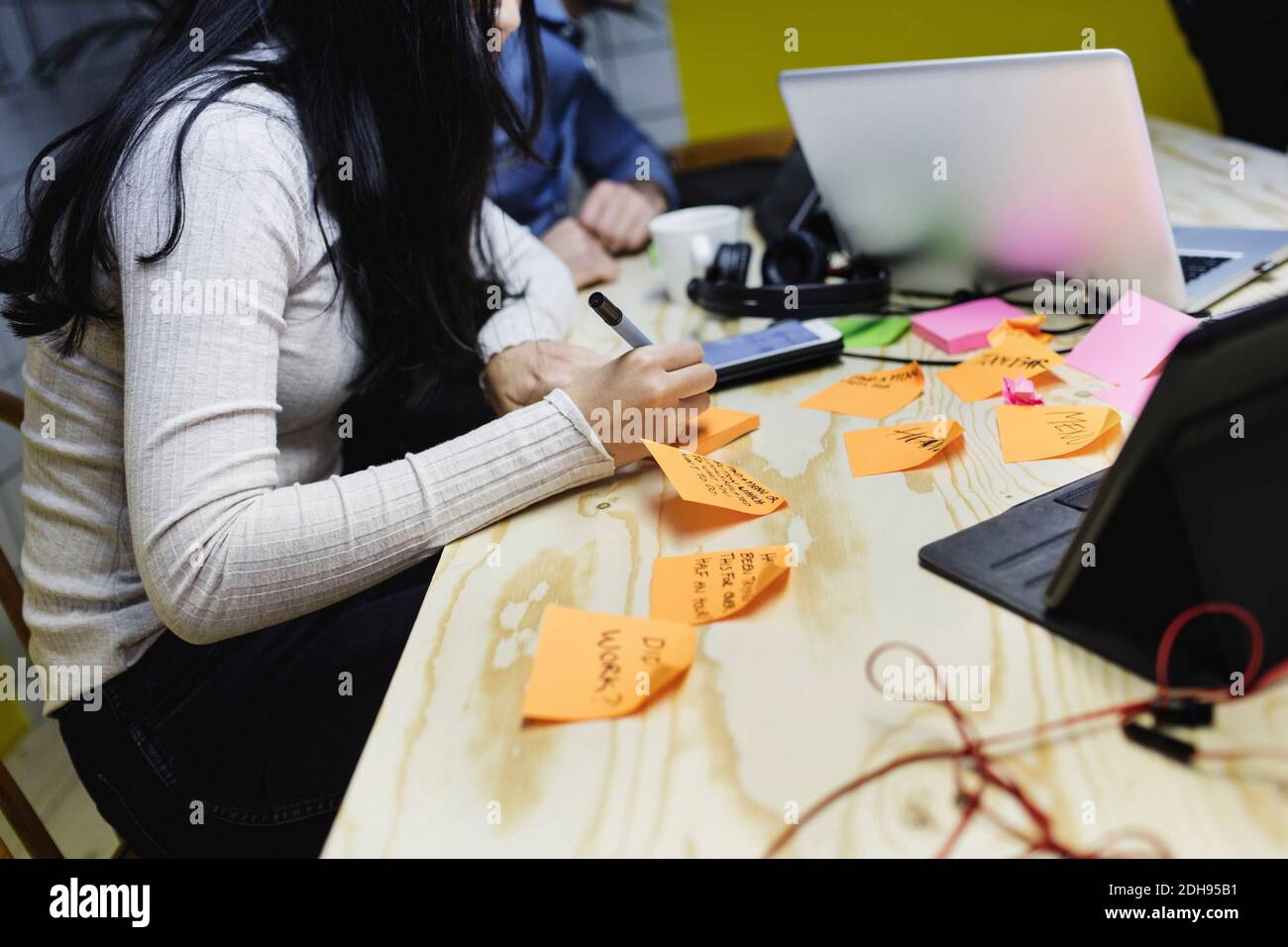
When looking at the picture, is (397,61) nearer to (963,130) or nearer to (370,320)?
(370,320)

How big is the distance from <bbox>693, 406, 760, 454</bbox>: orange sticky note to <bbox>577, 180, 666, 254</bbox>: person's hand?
2.36 feet

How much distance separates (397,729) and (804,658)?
235 millimetres

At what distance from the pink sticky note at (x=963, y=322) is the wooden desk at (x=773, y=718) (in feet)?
0.87

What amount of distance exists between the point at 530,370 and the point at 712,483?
13.6 inches

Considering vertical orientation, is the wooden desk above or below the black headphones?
below

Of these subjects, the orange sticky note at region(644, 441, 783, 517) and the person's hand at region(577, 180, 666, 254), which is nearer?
the orange sticky note at region(644, 441, 783, 517)

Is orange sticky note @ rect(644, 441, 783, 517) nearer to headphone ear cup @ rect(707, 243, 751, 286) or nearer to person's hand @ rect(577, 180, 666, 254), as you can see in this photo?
headphone ear cup @ rect(707, 243, 751, 286)

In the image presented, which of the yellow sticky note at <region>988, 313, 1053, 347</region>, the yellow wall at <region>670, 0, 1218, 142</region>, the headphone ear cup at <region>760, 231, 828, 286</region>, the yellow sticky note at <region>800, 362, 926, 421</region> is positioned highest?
the yellow wall at <region>670, 0, 1218, 142</region>

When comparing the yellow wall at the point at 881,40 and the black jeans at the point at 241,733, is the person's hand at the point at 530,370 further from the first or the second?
the yellow wall at the point at 881,40

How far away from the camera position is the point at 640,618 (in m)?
0.62

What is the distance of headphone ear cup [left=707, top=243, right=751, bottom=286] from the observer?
1.24m

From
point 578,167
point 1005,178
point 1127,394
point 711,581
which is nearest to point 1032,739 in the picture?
point 711,581

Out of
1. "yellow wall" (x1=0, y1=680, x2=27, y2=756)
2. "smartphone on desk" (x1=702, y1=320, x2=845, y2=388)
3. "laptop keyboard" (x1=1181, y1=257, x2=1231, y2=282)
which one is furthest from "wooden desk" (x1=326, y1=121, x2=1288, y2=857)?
"yellow wall" (x1=0, y1=680, x2=27, y2=756)
